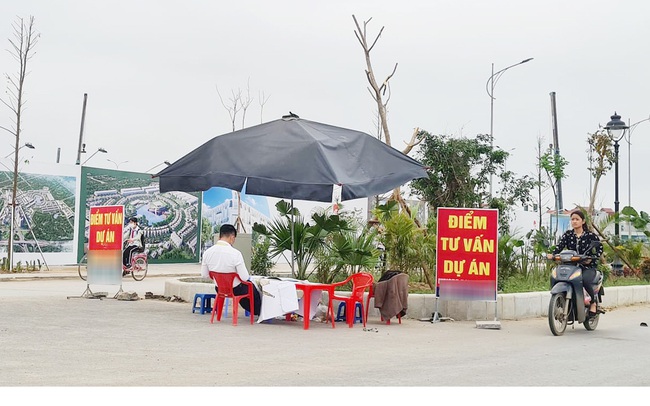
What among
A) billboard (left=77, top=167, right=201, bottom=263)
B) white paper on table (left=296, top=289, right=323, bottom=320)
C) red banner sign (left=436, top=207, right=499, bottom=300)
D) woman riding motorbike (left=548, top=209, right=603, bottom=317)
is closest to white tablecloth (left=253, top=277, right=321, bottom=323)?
white paper on table (left=296, top=289, right=323, bottom=320)

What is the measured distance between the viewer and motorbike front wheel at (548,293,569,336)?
11562 mm

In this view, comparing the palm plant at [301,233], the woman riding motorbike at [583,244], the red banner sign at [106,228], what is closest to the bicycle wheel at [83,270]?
the red banner sign at [106,228]

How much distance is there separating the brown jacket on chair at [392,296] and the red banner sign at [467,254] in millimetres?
784

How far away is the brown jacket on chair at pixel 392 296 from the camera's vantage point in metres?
12.6

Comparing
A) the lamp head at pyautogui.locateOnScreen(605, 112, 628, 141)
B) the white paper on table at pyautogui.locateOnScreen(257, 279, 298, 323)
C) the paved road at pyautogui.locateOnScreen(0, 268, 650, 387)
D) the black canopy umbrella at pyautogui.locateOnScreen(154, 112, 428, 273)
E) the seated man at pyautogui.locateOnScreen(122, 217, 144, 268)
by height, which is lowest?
the paved road at pyautogui.locateOnScreen(0, 268, 650, 387)

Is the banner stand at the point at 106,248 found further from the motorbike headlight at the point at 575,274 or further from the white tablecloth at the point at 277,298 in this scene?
the motorbike headlight at the point at 575,274

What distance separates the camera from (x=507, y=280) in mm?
16625

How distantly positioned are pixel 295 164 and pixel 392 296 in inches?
94.2

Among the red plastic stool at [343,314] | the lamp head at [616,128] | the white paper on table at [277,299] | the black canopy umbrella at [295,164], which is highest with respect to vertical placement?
the lamp head at [616,128]

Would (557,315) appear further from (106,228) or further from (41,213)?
(41,213)

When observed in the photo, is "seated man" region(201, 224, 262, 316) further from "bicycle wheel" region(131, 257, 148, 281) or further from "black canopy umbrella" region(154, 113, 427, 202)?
"bicycle wheel" region(131, 257, 148, 281)

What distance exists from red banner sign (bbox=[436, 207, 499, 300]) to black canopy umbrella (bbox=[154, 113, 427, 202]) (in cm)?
97
